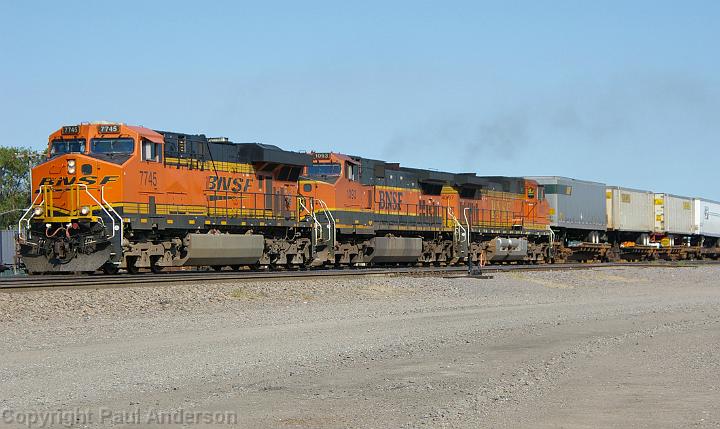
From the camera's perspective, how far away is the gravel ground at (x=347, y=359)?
7.61 m

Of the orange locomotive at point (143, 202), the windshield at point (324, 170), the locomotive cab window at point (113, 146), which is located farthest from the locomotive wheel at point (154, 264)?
the windshield at point (324, 170)

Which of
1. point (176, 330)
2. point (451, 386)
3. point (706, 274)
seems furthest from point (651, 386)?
point (706, 274)

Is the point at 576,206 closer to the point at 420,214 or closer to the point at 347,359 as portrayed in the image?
the point at 420,214

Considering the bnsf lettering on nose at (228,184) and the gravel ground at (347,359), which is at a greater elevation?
the bnsf lettering on nose at (228,184)

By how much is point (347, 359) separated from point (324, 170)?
18.0 metres

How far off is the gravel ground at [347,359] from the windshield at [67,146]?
541 centimetres

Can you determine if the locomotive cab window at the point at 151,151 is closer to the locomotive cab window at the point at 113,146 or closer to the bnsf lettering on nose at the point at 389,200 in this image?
the locomotive cab window at the point at 113,146

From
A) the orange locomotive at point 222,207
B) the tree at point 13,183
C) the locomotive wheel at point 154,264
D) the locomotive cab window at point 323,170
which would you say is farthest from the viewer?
the tree at point 13,183

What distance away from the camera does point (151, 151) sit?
22188mm

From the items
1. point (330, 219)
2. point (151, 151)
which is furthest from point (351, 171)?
point (151, 151)

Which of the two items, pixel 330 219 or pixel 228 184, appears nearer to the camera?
pixel 228 184

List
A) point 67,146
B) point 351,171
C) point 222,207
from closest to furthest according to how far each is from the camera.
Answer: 1. point 67,146
2. point 222,207
3. point 351,171

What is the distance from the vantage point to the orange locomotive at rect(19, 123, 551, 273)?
21.3m

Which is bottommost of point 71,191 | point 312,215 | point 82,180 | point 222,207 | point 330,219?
point 330,219
